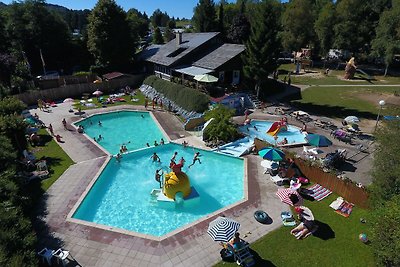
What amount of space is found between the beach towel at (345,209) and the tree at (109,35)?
42991 millimetres

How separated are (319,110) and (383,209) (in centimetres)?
2507

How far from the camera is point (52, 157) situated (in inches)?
954

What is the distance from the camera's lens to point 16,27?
5134 centimetres

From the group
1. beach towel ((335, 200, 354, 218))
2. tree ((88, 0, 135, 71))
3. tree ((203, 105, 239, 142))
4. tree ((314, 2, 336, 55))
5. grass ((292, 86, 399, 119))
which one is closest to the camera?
beach towel ((335, 200, 354, 218))

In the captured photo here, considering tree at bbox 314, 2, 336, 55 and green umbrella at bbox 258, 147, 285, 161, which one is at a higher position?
tree at bbox 314, 2, 336, 55

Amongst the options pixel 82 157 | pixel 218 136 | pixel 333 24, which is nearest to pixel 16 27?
pixel 82 157

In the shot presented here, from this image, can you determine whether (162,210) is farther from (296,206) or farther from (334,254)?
(334,254)

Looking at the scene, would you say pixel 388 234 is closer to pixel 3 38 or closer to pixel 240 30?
pixel 240 30

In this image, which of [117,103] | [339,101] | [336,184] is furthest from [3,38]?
[336,184]

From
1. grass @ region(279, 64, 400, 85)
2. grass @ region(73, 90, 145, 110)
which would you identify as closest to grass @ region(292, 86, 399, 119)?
grass @ region(279, 64, 400, 85)

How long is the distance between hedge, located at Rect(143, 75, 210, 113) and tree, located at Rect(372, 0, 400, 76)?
40053mm

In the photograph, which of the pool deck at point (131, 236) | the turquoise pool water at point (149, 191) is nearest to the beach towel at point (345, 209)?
the pool deck at point (131, 236)

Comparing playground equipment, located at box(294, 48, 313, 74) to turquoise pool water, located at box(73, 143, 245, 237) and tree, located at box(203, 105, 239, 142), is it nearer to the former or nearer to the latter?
tree, located at box(203, 105, 239, 142)

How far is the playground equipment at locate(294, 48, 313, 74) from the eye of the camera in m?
61.0
